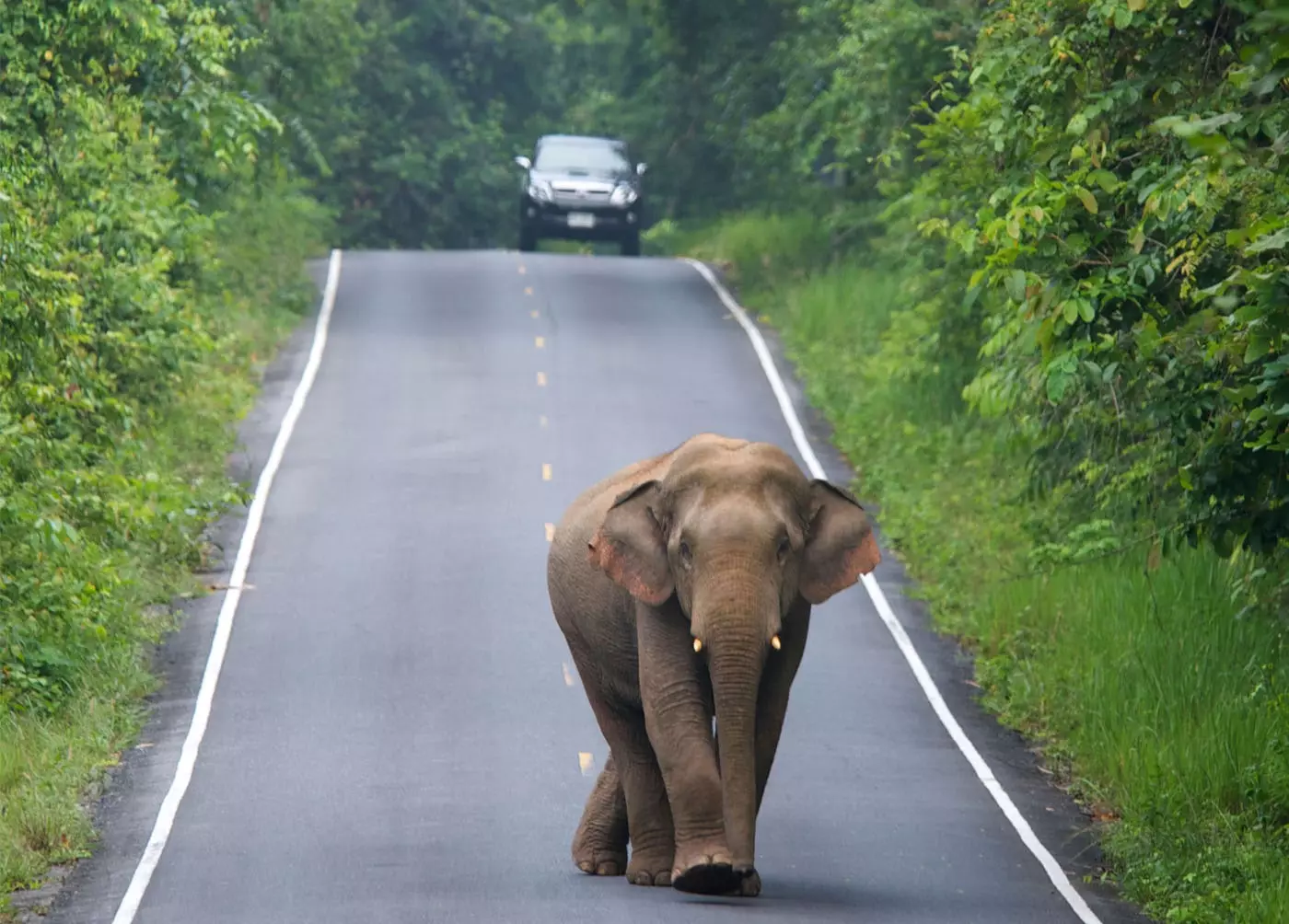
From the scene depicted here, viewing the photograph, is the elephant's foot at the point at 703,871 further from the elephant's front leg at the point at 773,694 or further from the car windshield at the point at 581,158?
the car windshield at the point at 581,158

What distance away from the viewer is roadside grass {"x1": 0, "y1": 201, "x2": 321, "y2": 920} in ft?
47.4

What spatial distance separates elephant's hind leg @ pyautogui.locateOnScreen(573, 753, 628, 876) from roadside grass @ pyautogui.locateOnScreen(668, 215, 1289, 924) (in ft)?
9.64

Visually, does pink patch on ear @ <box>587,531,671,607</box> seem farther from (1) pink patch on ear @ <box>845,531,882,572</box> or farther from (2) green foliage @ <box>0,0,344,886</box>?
(2) green foliage @ <box>0,0,344,886</box>

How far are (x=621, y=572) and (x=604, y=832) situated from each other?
2083 mm

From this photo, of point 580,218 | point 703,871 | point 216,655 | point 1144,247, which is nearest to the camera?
point 703,871

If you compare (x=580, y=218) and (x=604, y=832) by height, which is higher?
(x=604, y=832)

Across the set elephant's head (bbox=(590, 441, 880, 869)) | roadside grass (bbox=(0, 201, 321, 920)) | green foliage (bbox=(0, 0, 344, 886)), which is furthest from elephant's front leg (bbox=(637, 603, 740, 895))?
green foliage (bbox=(0, 0, 344, 886))

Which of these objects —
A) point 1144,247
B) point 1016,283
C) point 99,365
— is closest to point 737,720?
point 1016,283

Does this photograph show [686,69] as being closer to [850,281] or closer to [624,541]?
[850,281]

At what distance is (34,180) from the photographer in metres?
19.8

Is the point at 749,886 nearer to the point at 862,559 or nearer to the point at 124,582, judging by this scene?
the point at 862,559

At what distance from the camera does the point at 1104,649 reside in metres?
17.8

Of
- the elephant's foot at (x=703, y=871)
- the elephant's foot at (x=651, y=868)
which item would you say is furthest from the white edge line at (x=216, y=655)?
the elephant's foot at (x=703, y=871)

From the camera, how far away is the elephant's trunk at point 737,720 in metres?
10.4
